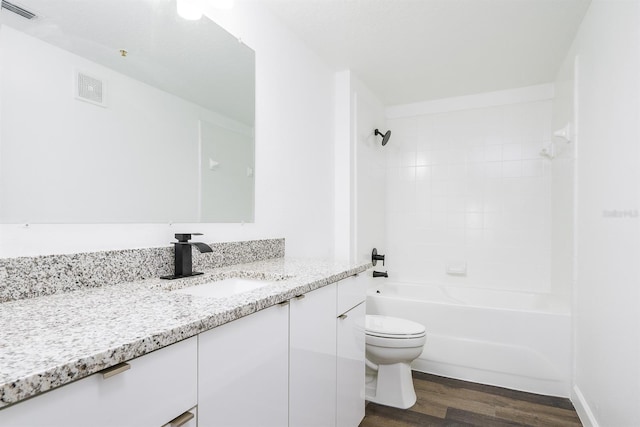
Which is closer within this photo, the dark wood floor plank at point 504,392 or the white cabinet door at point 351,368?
the white cabinet door at point 351,368

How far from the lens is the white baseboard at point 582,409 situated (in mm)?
1745

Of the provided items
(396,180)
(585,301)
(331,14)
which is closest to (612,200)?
(585,301)

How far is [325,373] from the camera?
1372 millimetres

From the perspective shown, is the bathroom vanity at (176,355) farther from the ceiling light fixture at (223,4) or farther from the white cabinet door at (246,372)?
the ceiling light fixture at (223,4)

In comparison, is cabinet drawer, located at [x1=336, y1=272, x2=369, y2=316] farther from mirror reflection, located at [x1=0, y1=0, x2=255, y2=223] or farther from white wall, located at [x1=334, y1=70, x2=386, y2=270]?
white wall, located at [x1=334, y1=70, x2=386, y2=270]

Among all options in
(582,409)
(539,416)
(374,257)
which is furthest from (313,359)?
(374,257)

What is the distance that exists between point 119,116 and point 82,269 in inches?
20.1

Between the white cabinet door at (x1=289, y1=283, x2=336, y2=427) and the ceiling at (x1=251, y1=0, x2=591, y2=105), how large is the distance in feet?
5.08

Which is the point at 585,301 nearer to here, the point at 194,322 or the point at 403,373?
the point at 403,373

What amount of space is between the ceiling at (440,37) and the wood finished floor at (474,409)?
7.37 ft

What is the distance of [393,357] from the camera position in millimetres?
2031

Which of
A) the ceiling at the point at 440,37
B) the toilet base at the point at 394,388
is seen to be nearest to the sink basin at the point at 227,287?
the toilet base at the point at 394,388

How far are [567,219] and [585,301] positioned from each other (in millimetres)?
675

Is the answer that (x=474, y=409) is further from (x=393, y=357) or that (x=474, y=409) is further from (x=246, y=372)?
(x=246, y=372)
